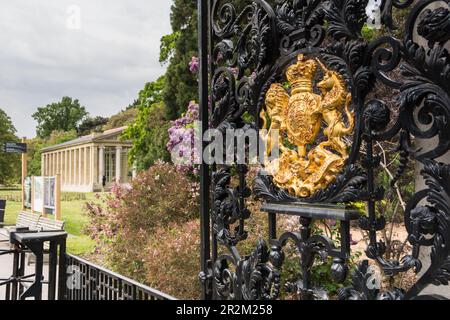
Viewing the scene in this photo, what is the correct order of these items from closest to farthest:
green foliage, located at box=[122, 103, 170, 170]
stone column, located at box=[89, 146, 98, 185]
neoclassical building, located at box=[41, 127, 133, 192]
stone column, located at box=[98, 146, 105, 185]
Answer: green foliage, located at box=[122, 103, 170, 170] → neoclassical building, located at box=[41, 127, 133, 192] → stone column, located at box=[98, 146, 105, 185] → stone column, located at box=[89, 146, 98, 185]

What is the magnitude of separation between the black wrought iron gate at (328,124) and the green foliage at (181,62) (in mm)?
6588

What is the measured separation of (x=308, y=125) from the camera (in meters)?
1.65

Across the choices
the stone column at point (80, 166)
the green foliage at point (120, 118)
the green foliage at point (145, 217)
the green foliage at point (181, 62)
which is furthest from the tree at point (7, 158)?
the green foliage at point (145, 217)

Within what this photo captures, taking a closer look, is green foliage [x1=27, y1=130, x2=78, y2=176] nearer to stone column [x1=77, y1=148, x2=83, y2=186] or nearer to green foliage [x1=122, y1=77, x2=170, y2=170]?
stone column [x1=77, y1=148, x2=83, y2=186]

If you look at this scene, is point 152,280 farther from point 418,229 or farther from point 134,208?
point 418,229

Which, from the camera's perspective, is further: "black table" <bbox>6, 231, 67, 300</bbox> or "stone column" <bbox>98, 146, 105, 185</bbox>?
"stone column" <bbox>98, 146, 105, 185</bbox>

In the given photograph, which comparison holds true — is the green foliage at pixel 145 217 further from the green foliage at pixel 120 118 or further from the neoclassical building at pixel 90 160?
the green foliage at pixel 120 118

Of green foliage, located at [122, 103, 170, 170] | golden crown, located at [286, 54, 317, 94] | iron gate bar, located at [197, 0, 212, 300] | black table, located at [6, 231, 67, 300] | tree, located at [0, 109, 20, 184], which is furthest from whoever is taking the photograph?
tree, located at [0, 109, 20, 184]

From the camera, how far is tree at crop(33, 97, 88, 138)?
130ft

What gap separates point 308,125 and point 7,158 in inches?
979

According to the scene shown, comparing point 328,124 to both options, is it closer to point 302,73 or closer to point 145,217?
point 302,73

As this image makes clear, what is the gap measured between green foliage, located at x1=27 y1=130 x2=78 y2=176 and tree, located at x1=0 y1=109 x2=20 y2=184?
9.92 ft

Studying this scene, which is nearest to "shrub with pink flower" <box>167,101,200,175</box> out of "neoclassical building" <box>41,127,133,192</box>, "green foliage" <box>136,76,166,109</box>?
"green foliage" <box>136,76,166,109</box>
